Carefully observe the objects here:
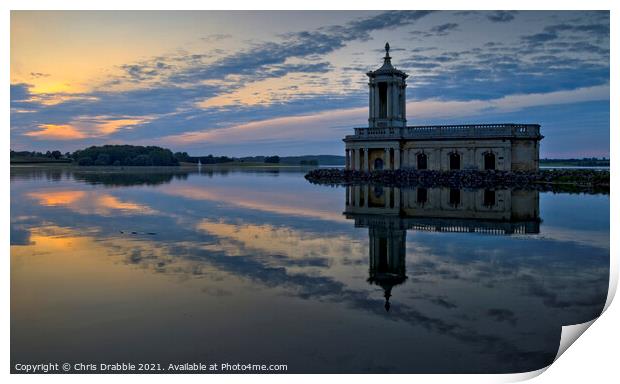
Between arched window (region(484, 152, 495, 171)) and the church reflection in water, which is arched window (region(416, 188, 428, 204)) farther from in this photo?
arched window (region(484, 152, 495, 171))

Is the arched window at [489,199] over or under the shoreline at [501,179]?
under

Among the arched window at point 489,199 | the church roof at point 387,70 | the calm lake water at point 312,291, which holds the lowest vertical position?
the calm lake water at point 312,291

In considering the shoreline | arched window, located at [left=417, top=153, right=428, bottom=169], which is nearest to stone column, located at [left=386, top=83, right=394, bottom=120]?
arched window, located at [left=417, top=153, right=428, bottom=169]

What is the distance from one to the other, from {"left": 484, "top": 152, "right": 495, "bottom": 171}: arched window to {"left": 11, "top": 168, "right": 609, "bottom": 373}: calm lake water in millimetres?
22247

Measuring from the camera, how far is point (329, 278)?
1027cm

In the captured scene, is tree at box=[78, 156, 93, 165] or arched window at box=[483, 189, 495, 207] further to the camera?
tree at box=[78, 156, 93, 165]

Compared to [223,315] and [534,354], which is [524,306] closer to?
[534,354]

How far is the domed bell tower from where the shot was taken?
4453cm

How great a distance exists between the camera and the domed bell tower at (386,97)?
146ft

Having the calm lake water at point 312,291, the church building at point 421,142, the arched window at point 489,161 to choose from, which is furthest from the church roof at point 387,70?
the calm lake water at point 312,291

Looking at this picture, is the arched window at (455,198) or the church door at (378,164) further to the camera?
the church door at (378,164)

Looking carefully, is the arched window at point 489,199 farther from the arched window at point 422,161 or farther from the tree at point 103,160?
the tree at point 103,160
